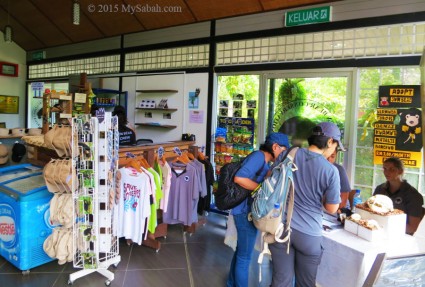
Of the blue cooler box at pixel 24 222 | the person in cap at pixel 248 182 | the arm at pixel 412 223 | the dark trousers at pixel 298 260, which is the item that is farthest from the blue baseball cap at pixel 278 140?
the blue cooler box at pixel 24 222

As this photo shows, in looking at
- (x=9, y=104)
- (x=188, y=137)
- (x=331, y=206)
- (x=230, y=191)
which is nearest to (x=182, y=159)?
(x=188, y=137)

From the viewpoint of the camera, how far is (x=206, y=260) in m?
3.64

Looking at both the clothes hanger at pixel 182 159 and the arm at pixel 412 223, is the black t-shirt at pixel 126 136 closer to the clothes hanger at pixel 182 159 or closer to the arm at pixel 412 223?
the clothes hanger at pixel 182 159

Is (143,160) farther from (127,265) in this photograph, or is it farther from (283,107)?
(283,107)

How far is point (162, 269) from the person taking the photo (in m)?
3.40

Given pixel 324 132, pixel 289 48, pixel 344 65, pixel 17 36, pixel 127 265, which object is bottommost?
pixel 127 265

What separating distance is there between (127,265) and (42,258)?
848 mm

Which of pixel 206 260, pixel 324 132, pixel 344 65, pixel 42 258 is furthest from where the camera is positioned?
pixel 344 65

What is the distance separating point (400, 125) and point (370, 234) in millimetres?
1974

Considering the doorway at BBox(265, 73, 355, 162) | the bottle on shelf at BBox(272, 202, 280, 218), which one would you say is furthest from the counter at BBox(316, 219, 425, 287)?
the doorway at BBox(265, 73, 355, 162)

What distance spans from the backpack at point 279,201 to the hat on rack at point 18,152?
4.65 metres

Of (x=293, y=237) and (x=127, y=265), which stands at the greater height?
(x=293, y=237)

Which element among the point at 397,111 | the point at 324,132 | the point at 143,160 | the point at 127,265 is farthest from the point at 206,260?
the point at 397,111

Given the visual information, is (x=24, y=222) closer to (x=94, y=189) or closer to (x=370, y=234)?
(x=94, y=189)
